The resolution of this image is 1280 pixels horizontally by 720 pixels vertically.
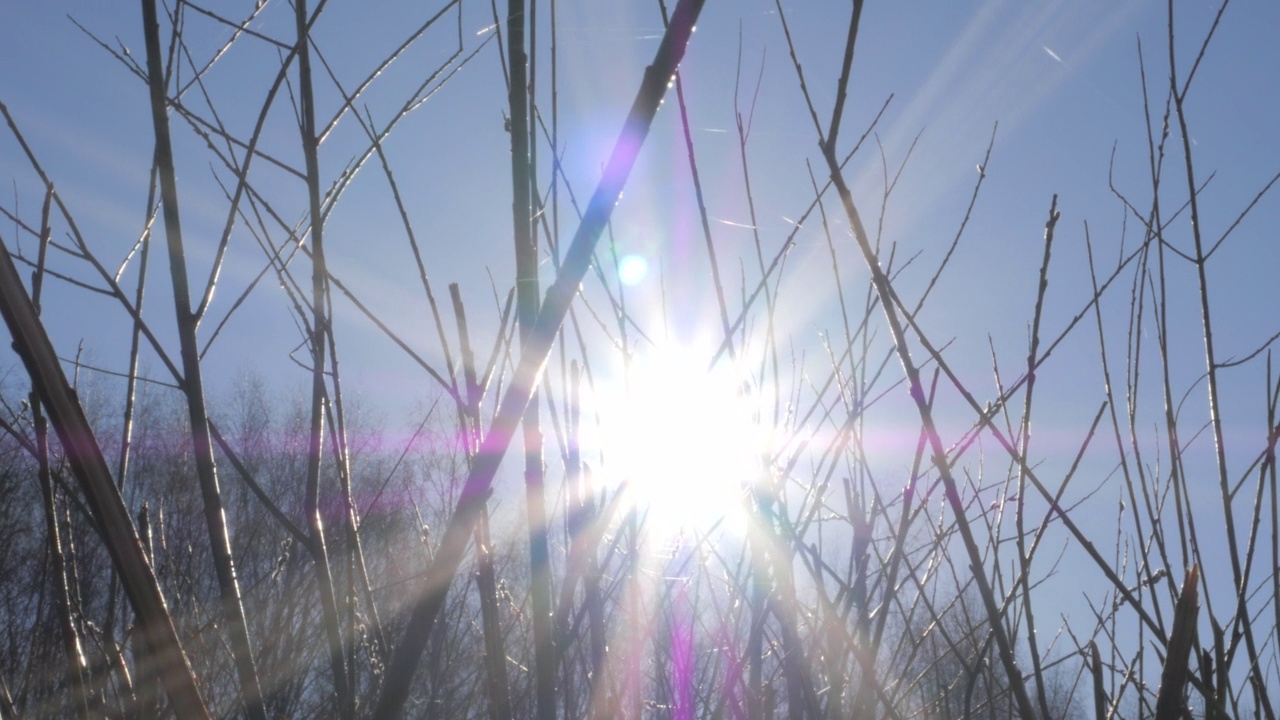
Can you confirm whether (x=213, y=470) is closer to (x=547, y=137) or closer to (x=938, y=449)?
(x=547, y=137)

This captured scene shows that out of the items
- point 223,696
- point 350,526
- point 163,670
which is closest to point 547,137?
point 350,526

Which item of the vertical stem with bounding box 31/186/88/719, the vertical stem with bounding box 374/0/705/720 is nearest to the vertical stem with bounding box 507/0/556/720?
the vertical stem with bounding box 374/0/705/720

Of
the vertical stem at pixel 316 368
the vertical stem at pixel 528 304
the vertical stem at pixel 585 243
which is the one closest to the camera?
the vertical stem at pixel 585 243

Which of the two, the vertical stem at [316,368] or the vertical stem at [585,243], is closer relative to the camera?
the vertical stem at [585,243]

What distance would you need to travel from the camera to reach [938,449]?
68 cm

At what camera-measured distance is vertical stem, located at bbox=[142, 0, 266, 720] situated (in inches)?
32.5

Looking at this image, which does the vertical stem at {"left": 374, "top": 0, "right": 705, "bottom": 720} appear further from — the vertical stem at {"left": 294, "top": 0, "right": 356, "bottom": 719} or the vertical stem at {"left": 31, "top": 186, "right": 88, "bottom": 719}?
the vertical stem at {"left": 294, "top": 0, "right": 356, "bottom": 719}

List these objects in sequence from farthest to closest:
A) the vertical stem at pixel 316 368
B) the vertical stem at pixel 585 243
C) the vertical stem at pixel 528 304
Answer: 1. the vertical stem at pixel 316 368
2. the vertical stem at pixel 528 304
3. the vertical stem at pixel 585 243

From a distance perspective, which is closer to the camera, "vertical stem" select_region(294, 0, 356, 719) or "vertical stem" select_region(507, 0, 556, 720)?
"vertical stem" select_region(507, 0, 556, 720)

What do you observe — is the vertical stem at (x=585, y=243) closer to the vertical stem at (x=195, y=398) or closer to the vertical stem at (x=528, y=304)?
the vertical stem at (x=528, y=304)

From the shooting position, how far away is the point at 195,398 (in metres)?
0.84

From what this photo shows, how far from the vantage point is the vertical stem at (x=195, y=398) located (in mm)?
826

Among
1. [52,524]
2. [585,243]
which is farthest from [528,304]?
[52,524]

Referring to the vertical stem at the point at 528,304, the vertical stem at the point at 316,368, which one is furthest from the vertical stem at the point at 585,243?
the vertical stem at the point at 316,368
